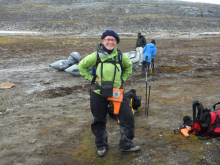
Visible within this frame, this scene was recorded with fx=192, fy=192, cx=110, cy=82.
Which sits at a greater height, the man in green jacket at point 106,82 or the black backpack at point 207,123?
the man in green jacket at point 106,82

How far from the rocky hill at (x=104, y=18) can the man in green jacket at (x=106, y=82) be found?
35.8 m

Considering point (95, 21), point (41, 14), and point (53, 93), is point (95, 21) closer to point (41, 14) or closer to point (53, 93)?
point (41, 14)

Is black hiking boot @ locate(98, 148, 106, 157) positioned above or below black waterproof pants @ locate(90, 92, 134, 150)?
below

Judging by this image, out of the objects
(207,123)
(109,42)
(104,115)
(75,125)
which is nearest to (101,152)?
(104,115)

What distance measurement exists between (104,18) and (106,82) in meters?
50.4

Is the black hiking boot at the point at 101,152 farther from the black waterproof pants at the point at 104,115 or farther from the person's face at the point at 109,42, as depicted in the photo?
the person's face at the point at 109,42

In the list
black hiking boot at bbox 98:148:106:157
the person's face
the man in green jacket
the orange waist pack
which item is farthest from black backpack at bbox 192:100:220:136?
the person's face

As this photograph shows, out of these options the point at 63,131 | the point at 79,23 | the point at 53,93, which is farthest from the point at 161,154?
the point at 79,23

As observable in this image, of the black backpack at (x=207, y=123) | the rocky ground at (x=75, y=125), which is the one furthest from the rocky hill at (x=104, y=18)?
the black backpack at (x=207, y=123)

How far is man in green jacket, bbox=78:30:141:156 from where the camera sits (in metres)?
3.26

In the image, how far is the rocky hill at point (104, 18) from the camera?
4284 cm

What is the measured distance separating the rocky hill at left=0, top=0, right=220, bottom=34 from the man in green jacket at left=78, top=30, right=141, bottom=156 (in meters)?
35.8

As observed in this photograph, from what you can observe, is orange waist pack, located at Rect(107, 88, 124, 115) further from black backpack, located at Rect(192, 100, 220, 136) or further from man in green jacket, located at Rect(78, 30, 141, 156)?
black backpack, located at Rect(192, 100, 220, 136)

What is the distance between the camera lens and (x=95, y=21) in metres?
47.9
